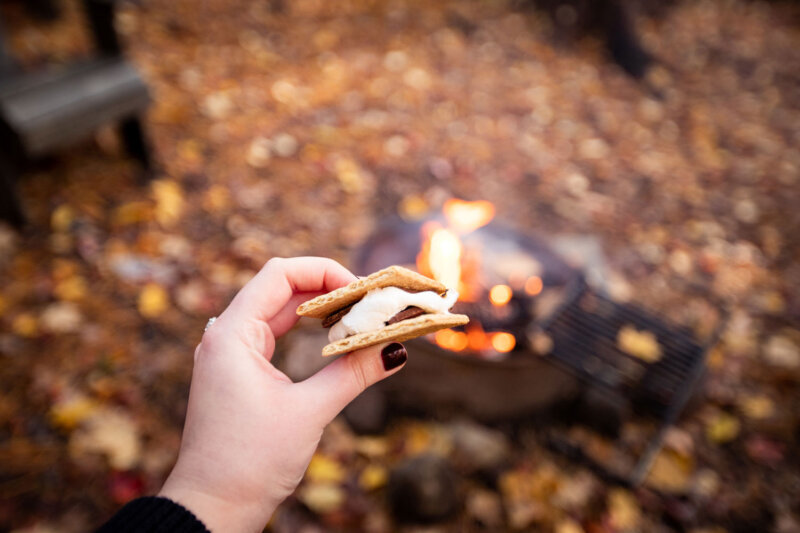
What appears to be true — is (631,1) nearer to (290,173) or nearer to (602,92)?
(602,92)

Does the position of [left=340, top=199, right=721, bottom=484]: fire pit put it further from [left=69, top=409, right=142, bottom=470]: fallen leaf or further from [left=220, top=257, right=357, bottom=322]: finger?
[left=69, top=409, right=142, bottom=470]: fallen leaf

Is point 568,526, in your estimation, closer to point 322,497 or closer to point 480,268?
point 322,497

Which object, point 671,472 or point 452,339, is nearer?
point 452,339

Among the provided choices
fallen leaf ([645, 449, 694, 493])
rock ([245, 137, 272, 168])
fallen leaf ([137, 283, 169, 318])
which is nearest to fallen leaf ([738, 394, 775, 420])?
fallen leaf ([645, 449, 694, 493])

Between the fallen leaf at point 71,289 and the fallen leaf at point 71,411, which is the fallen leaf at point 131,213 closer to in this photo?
the fallen leaf at point 71,289

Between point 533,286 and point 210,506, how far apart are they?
2.21 m

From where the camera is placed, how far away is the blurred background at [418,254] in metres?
2.79

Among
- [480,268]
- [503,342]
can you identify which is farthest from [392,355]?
[480,268]

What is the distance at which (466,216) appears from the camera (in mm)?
3410

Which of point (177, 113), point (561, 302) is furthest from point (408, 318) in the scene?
point (177, 113)

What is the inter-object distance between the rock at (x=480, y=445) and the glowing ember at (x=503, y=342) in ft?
1.97

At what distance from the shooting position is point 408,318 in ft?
5.62

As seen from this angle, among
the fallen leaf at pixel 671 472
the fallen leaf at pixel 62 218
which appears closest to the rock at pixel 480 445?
the fallen leaf at pixel 671 472

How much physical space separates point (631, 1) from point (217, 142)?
6.23 metres
